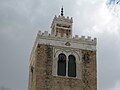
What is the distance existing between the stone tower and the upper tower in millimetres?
162

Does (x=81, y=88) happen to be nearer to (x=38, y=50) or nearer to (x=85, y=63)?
(x=85, y=63)

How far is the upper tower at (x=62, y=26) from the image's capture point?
130ft

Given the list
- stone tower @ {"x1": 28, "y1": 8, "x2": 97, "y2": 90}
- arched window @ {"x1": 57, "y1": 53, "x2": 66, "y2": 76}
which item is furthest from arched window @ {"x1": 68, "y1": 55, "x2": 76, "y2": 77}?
arched window @ {"x1": 57, "y1": 53, "x2": 66, "y2": 76}

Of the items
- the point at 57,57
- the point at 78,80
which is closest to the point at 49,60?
the point at 57,57

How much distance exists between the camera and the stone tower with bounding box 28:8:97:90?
119 feet

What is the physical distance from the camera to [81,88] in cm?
3644

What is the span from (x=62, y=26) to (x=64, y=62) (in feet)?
14.3

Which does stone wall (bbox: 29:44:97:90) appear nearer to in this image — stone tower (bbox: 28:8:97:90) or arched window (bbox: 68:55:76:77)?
stone tower (bbox: 28:8:97:90)

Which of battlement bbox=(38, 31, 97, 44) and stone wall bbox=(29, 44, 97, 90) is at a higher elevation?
battlement bbox=(38, 31, 97, 44)

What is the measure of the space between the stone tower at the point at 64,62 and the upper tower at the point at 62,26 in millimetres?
162

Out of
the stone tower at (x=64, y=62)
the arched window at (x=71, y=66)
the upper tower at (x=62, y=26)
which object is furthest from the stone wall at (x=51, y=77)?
the upper tower at (x=62, y=26)

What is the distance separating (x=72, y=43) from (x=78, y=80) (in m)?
3.84

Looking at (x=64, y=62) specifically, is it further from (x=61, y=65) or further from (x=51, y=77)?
(x=51, y=77)

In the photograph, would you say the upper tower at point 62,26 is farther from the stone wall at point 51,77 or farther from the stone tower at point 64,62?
the stone wall at point 51,77
